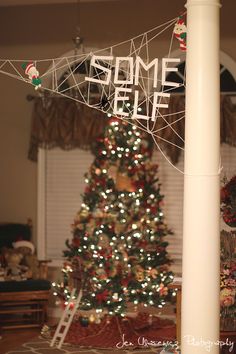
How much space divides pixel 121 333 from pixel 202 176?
11.7ft

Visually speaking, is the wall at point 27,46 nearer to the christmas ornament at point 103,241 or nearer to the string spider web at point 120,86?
the string spider web at point 120,86

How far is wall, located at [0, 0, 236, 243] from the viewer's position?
7.21m

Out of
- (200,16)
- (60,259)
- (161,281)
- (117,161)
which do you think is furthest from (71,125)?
(200,16)

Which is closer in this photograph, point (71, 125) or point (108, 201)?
point (108, 201)

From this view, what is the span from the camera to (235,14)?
6844 mm

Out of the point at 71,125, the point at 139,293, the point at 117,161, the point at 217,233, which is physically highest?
the point at 71,125

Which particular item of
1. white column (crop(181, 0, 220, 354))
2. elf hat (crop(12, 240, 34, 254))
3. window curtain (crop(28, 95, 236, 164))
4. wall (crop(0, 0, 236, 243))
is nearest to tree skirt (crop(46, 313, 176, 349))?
elf hat (crop(12, 240, 34, 254))

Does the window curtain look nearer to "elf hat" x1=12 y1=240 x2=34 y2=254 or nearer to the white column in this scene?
"elf hat" x1=12 y1=240 x2=34 y2=254

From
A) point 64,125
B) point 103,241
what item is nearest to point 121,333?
point 103,241

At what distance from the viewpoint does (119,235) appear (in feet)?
20.2

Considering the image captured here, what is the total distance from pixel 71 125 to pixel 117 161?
1.17 m

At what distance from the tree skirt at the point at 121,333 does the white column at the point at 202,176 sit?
9.54 ft

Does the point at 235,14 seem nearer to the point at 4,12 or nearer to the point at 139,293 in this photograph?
the point at 4,12

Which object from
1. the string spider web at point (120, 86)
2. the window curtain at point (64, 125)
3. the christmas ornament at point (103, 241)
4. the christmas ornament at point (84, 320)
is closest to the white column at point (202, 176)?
the string spider web at point (120, 86)
